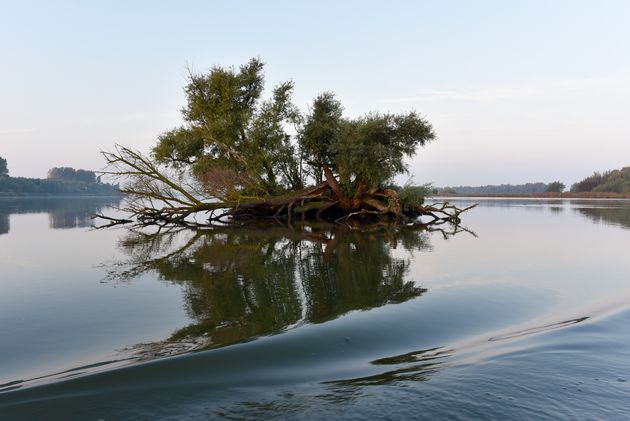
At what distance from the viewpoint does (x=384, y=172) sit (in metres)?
32.1

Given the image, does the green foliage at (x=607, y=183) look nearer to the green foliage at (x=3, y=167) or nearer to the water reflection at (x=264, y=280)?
the water reflection at (x=264, y=280)

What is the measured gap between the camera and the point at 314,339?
20.6 ft

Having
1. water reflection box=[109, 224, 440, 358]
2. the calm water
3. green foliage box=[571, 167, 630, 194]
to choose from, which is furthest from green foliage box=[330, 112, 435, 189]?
green foliage box=[571, 167, 630, 194]

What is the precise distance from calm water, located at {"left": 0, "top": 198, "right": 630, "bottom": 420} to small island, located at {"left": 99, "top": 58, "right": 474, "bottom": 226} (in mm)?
18848

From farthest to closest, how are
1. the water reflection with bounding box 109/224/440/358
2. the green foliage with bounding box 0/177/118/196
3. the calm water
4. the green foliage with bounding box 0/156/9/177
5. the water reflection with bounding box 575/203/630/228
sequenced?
the green foliage with bounding box 0/156/9/177, the green foliage with bounding box 0/177/118/196, the water reflection with bounding box 575/203/630/228, the water reflection with bounding box 109/224/440/358, the calm water

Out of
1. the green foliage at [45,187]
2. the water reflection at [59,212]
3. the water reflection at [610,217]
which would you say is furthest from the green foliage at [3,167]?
the water reflection at [610,217]

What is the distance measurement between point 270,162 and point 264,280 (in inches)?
968

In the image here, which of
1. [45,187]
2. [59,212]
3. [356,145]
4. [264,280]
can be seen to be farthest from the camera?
[45,187]

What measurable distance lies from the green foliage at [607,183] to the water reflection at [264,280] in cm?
A: 10881

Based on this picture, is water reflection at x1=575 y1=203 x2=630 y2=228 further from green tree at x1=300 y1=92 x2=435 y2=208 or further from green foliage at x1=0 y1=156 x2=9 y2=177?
green foliage at x1=0 y1=156 x2=9 y2=177

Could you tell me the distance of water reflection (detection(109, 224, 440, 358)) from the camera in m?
6.84

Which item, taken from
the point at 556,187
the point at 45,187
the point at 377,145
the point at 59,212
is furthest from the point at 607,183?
the point at 45,187

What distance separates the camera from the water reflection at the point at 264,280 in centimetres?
684

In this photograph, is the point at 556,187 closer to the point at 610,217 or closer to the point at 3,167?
the point at 610,217
